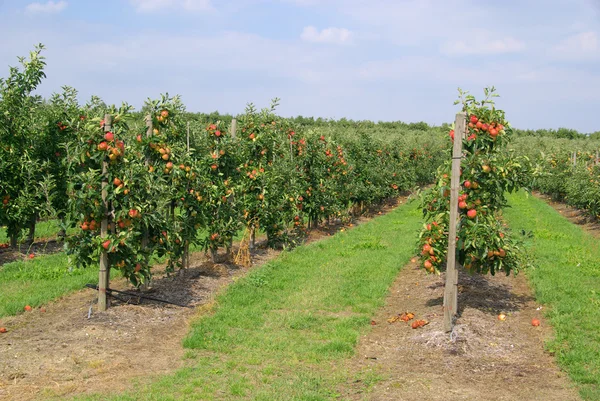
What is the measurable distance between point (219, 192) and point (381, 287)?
317 cm

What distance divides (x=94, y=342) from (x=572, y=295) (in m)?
6.45

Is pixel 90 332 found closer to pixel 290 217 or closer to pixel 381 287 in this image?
pixel 381 287

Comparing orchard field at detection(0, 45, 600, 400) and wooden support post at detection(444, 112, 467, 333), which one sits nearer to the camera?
orchard field at detection(0, 45, 600, 400)

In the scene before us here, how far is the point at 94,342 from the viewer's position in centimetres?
606

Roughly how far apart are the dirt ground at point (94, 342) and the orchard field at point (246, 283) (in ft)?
0.09

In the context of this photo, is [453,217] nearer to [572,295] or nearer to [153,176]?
[572,295]

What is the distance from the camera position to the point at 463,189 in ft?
22.0

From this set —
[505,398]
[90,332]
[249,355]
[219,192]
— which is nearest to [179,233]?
[219,192]

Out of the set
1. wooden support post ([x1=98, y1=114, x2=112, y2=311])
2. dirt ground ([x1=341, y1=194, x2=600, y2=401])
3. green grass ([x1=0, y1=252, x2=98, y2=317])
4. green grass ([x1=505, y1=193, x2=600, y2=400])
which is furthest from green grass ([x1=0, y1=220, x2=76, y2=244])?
green grass ([x1=505, y1=193, x2=600, y2=400])

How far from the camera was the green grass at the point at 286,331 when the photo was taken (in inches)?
199

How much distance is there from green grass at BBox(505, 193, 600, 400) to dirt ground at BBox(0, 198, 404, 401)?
12.8ft

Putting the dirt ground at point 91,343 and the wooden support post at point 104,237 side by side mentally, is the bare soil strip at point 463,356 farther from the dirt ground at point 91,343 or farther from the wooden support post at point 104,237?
Result: the wooden support post at point 104,237

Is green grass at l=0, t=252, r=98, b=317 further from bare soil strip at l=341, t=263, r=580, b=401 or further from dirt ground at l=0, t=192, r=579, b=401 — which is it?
bare soil strip at l=341, t=263, r=580, b=401

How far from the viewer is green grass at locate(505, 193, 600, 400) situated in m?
5.54
